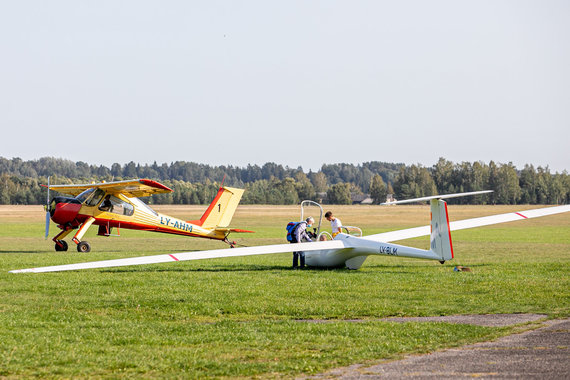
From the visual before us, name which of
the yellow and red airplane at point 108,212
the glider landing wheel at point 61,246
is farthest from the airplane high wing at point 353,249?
the glider landing wheel at point 61,246

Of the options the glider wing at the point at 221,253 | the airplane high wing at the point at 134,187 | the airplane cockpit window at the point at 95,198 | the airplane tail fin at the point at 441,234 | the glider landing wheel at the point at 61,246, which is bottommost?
the glider landing wheel at the point at 61,246

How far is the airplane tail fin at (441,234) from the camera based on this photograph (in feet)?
49.2

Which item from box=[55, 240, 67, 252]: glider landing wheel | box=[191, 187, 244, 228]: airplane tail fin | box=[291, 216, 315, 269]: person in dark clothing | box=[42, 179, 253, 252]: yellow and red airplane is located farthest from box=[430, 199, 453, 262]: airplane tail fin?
box=[55, 240, 67, 252]: glider landing wheel

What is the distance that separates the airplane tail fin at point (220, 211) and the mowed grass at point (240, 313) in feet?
29.6

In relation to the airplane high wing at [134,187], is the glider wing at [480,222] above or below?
below

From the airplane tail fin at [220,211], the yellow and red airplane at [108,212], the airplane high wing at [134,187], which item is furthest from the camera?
the airplane tail fin at [220,211]

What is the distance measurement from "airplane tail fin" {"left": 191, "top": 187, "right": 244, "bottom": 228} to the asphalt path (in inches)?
766

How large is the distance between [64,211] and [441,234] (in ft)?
44.9

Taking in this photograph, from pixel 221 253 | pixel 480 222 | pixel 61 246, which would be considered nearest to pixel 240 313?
pixel 221 253

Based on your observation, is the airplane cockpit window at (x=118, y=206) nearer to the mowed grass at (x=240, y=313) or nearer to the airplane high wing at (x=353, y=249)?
the mowed grass at (x=240, y=313)

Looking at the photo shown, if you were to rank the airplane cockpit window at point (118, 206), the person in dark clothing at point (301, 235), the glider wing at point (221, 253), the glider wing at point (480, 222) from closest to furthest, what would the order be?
1. the glider wing at point (221, 253)
2. the person in dark clothing at point (301, 235)
3. the glider wing at point (480, 222)
4. the airplane cockpit window at point (118, 206)

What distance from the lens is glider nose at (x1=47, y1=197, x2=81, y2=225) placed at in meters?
23.8

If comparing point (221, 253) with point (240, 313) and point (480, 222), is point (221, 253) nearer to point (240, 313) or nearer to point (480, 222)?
point (240, 313)

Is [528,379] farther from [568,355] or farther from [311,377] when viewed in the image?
[311,377]
